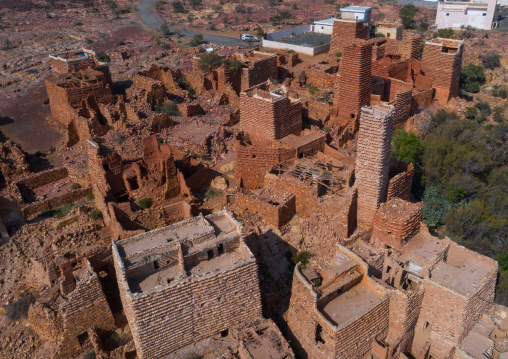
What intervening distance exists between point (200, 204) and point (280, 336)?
781cm

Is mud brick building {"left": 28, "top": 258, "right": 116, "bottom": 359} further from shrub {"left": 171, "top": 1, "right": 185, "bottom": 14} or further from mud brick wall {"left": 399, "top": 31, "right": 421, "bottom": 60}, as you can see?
shrub {"left": 171, "top": 1, "right": 185, "bottom": 14}

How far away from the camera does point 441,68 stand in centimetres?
2777

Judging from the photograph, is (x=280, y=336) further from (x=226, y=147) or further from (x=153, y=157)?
(x=226, y=147)

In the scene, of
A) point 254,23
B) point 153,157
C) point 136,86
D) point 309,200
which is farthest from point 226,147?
point 254,23

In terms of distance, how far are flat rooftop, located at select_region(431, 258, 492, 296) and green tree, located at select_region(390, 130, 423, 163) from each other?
8095mm

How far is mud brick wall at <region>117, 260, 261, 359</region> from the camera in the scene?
11.3 metres

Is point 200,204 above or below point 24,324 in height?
above

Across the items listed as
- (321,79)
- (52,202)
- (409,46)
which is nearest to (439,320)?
(52,202)

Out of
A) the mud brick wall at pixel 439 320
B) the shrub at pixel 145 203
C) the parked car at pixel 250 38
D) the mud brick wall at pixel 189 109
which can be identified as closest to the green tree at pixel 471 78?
the mud brick wall at pixel 189 109

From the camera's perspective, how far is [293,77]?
33.8 m

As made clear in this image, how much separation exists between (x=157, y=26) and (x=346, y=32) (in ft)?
122

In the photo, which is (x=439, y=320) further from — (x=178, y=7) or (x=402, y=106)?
(x=178, y=7)

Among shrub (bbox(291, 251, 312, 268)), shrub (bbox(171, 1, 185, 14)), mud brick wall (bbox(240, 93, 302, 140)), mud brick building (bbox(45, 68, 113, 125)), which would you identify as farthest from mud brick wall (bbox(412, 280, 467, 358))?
shrub (bbox(171, 1, 185, 14))

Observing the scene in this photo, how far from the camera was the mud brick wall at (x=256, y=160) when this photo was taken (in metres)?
18.3
